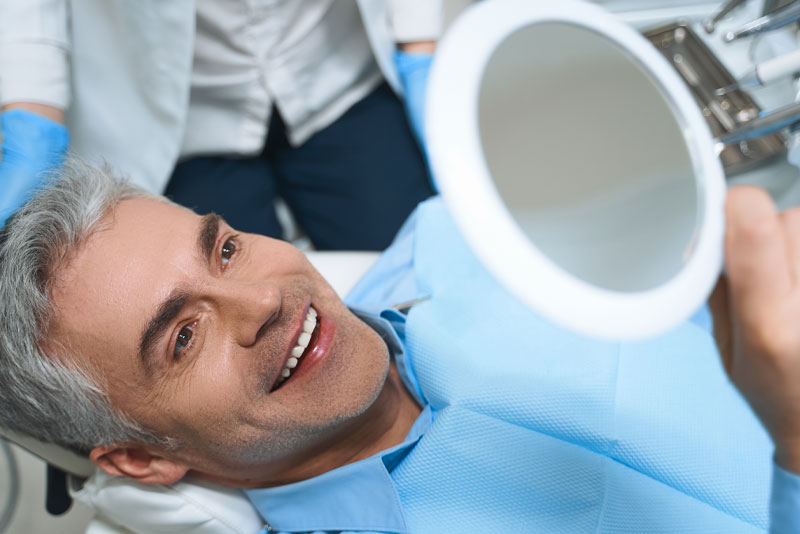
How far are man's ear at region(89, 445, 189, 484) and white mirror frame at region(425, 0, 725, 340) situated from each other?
706 millimetres

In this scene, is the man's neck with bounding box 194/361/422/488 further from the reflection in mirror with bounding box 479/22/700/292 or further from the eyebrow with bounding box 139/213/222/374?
the reflection in mirror with bounding box 479/22/700/292

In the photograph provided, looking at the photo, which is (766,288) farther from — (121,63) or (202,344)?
(121,63)

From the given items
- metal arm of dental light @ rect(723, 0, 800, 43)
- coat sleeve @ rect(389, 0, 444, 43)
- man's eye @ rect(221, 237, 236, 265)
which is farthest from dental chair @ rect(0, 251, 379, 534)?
metal arm of dental light @ rect(723, 0, 800, 43)

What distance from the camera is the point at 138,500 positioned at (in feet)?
2.93

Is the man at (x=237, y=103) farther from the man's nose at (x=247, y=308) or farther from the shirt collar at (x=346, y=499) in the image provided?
the shirt collar at (x=346, y=499)

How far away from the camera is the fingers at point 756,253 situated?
0.53 metres

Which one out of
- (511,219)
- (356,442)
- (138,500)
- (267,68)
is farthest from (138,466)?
(267,68)

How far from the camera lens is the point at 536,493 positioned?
0.81 metres

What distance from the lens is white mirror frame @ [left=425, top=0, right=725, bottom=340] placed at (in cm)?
43

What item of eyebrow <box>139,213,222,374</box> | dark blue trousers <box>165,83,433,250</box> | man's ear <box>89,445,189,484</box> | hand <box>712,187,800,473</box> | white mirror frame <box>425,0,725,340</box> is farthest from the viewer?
dark blue trousers <box>165,83,433,250</box>

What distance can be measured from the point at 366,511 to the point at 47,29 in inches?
40.5

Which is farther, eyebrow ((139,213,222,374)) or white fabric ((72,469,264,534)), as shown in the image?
white fabric ((72,469,264,534))

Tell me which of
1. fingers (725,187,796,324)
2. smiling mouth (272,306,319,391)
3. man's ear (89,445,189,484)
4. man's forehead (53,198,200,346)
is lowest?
man's ear (89,445,189,484)

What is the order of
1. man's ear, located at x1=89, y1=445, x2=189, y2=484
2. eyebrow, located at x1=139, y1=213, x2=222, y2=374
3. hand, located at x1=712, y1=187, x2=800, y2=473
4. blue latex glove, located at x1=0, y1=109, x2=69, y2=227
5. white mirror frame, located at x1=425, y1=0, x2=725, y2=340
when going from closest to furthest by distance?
white mirror frame, located at x1=425, y1=0, x2=725, y2=340 < hand, located at x1=712, y1=187, x2=800, y2=473 < eyebrow, located at x1=139, y1=213, x2=222, y2=374 < man's ear, located at x1=89, y1=445, x2=189, y2=484 < blue latex glove, located at x1=0, y1=109, x2=69, y2=227
